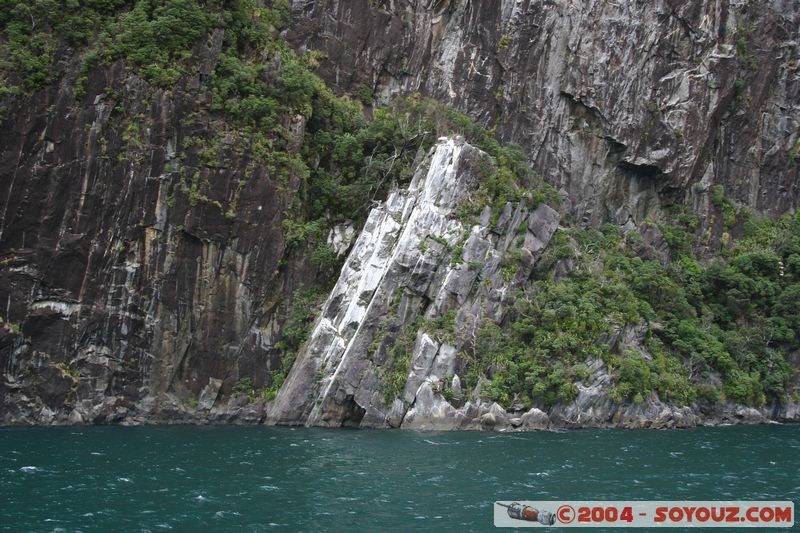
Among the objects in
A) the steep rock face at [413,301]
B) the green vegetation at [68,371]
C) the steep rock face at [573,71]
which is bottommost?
the green vegetation at [68,371]

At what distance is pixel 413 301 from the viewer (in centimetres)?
4478

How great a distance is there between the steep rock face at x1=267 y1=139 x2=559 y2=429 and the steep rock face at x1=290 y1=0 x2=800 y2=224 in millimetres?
11908

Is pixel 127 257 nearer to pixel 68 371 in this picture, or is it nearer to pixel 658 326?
pixel 68 371

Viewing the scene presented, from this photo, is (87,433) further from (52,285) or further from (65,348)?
(52,285)

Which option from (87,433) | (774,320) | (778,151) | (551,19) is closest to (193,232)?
(87,433)

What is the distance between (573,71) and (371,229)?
24235mm

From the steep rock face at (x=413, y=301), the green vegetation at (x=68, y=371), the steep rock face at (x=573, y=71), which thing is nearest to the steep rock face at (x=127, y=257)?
the green vegetation at (x=68, y=371)

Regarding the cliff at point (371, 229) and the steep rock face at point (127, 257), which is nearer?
the steep rock face at point (127, 257)

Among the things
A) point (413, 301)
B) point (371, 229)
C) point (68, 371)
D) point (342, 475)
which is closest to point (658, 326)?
point (413, 301)

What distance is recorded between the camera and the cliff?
42.1m

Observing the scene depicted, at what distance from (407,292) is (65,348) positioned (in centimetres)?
2090

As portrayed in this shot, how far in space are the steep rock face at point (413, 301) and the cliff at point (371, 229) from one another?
0.17 meters

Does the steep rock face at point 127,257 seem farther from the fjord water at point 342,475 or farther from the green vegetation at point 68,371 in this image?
the fjord water at point 342,475

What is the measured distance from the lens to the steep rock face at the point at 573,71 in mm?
59219
